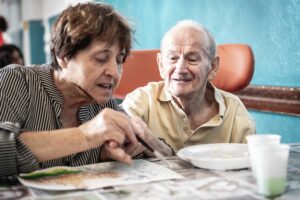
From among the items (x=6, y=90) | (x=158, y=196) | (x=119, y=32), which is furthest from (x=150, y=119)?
(x=158, y=196)

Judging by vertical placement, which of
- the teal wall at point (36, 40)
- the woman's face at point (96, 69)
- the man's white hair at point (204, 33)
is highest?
the man's white hair at point (204, 33)

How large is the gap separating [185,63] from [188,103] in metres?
0.16

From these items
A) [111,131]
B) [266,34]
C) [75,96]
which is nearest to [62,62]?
[75,96]

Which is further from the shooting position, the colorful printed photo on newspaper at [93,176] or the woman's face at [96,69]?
the woman's face at [96,69]

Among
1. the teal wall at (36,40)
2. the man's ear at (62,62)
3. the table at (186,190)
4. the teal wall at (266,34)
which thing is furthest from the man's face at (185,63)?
the teal wall at (36,40)

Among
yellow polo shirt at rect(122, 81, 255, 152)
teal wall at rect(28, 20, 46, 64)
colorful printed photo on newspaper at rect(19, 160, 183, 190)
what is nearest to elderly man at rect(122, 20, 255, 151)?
yellow polo shirt at rect(122, 81, 255, 152)

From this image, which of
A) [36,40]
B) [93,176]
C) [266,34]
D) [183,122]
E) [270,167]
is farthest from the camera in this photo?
[36,40]

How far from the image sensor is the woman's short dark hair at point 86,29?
1.28 meters

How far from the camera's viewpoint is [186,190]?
3.11ft

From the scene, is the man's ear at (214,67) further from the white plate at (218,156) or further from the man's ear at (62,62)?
the man's ear at (62,62)

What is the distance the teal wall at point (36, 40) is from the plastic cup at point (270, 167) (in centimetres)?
831

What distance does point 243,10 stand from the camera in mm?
2543

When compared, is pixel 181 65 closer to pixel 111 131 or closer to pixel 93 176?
pixel 111 131

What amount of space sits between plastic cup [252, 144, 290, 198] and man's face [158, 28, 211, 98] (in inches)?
33.2
